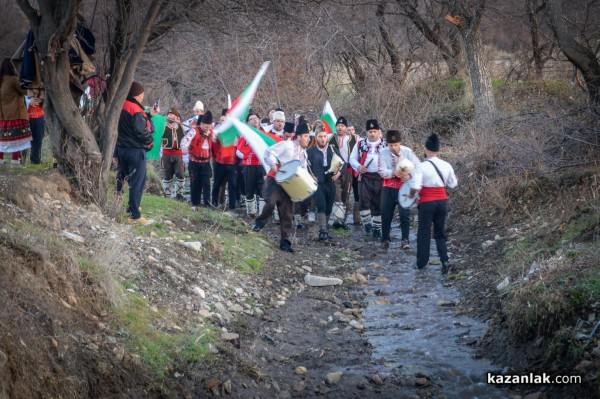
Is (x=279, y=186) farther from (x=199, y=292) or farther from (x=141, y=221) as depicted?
(x=199, y=292)

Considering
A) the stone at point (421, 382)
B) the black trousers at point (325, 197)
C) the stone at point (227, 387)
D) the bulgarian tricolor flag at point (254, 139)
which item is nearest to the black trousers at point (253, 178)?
the black trousers at point (325, 197)

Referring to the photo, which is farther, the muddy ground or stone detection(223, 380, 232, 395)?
stone detection(223, 380, 232, 395)

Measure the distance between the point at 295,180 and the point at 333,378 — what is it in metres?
4.98

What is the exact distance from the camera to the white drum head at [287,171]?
1154 cm

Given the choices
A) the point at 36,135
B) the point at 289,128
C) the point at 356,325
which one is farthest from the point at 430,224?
the point at 36,135

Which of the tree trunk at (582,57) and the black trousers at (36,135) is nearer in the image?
the tree trunk at (582,57)

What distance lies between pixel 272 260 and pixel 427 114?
9395mm

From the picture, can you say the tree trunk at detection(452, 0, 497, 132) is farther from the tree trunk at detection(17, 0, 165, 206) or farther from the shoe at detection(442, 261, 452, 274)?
the tree trunk at detection(17, 0, 165, 206)

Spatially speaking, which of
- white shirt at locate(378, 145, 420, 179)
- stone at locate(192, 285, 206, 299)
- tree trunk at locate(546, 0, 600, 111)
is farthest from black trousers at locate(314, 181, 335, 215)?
stone at locate(192, 285, 206, 299)

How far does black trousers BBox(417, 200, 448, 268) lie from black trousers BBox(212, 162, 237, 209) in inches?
229

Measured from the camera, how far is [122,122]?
419 inches

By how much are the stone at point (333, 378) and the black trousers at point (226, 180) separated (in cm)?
916

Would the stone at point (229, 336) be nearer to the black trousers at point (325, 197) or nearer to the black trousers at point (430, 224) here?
the black trousers at point (430, 224)

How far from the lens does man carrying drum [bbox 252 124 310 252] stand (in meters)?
12.0
